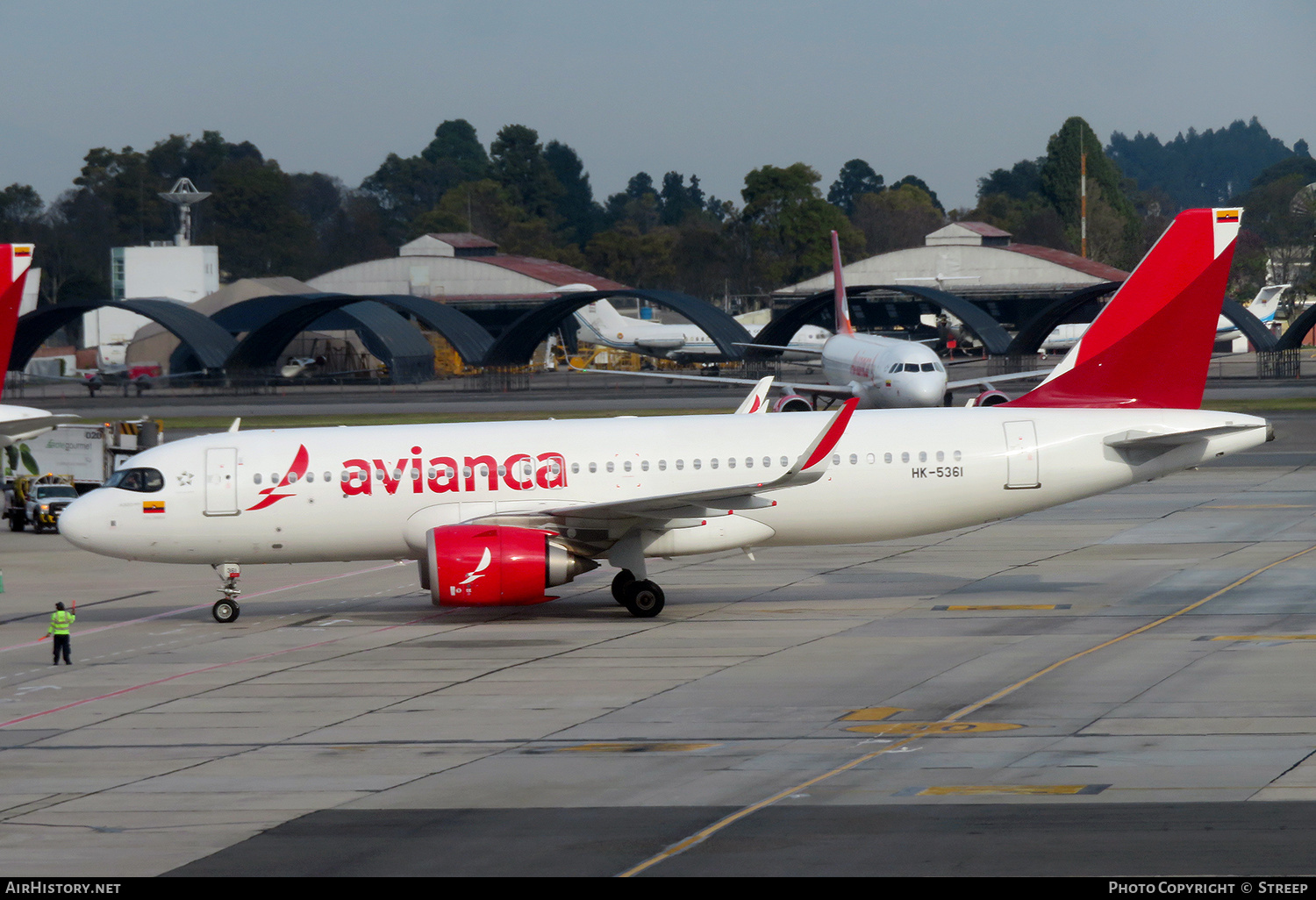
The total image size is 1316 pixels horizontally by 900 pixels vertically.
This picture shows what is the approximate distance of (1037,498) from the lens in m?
29.8

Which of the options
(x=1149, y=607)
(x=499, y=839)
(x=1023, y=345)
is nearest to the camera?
(x=499, y=839)

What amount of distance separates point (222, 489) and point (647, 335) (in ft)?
351

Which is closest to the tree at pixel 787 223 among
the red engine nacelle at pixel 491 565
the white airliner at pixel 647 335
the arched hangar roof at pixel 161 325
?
the white airliner at pixel 647 335

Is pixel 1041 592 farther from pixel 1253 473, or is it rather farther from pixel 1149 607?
pixel 1253 473

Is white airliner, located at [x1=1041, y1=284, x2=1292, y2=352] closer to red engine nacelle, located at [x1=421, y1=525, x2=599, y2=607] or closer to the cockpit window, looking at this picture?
red engine nacelle, located at [x1=421, y1=525, x2=599, y2=607]

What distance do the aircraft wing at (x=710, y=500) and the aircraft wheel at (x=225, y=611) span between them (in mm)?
7215

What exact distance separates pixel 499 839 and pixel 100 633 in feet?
56.9

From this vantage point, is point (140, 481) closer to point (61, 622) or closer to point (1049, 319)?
point (61, 622)

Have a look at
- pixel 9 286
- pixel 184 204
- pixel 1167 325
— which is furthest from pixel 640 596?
pixel 184 204

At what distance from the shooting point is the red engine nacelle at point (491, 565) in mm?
27266

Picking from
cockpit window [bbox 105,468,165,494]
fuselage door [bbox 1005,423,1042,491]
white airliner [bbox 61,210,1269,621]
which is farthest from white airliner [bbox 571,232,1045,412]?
cockpit window [bbox 105,468,165,494]

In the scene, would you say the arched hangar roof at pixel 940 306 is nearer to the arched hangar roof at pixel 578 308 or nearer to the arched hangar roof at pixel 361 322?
the arched hangar roof at pixel 578 308

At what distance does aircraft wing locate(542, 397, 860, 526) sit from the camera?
26828mm

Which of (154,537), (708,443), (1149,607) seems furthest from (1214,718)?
(154,537)
